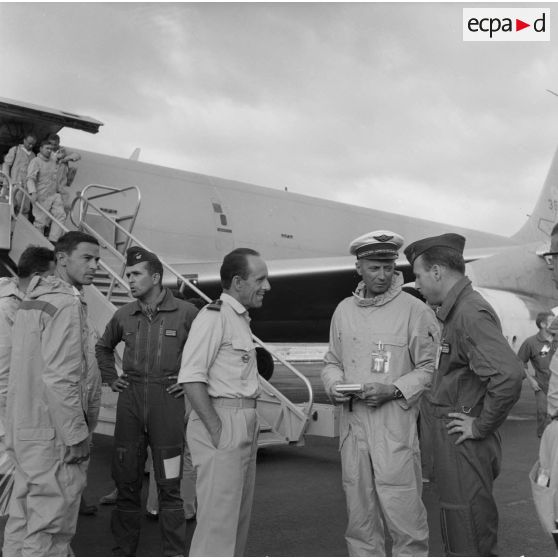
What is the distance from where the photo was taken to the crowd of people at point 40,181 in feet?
21.5

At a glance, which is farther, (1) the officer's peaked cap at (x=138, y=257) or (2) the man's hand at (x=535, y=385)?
(2) the man's hand at (x=535, y=385)

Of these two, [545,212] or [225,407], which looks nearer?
[225,407]

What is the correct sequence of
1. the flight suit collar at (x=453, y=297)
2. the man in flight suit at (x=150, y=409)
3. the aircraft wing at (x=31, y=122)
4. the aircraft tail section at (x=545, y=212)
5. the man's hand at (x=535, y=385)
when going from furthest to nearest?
1. the aircraft tail section at (x=545, y=212)
2. the aircraft wing at (x=31, y=122)
3. the man's hand at (x=535, y=385)
4. the man in flight suit at (x=150, y=409)
5. the flight suit collar at (x=453, y=297)

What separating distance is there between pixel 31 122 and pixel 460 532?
6850mm

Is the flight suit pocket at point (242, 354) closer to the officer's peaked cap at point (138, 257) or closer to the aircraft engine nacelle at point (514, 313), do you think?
the officer's peaked cap at point (138, 257)

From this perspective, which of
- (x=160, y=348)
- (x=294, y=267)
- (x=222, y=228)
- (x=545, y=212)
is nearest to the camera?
(x=160, y=348)

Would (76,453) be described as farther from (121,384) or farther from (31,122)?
(31,122)

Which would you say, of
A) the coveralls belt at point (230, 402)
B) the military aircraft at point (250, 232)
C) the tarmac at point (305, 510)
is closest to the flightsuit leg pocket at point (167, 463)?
the tarmac at point (305, 510)

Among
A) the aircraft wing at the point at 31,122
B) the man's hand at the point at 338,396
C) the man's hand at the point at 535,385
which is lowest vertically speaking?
the man's hand at the point at 535,385

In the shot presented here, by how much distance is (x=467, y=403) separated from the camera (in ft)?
8.64

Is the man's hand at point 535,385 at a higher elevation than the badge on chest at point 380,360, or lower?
lower

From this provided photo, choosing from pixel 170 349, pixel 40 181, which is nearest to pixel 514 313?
pixel 40 181

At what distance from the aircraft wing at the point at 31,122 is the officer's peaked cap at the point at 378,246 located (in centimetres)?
551

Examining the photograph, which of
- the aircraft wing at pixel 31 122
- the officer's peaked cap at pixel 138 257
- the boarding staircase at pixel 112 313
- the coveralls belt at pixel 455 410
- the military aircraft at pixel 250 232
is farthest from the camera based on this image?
the military aircraft at pixel 250 232
